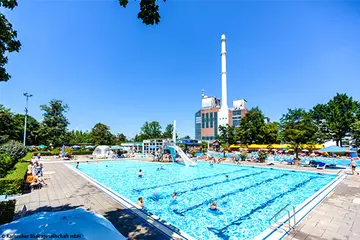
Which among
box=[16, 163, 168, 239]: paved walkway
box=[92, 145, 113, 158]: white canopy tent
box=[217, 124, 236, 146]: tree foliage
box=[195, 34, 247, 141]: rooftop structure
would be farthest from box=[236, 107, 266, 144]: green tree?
box=[16, 163, 168, 239]: paved walkway

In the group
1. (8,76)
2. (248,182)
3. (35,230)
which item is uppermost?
(8,76)

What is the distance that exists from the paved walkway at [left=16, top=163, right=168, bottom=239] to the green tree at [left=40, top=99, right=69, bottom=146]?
139ft

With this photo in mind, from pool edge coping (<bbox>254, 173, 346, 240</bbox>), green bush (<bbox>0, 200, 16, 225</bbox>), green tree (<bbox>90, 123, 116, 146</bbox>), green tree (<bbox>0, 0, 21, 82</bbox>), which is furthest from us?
green tree (<bbox>90, 123, 116, 146</bbox>)

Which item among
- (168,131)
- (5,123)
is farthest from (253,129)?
(5,123)

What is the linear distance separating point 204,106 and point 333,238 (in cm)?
9327

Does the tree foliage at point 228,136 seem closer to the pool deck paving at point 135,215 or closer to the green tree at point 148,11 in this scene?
the pool deck paving at point 135,215

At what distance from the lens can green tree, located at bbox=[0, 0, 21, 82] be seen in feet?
13.3

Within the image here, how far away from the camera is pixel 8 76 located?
484 cm

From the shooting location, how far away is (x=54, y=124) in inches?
1858

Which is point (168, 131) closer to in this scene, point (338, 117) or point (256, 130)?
point (256, 130)

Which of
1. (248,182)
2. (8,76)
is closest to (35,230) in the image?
(8,76)

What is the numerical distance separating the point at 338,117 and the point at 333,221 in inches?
1852

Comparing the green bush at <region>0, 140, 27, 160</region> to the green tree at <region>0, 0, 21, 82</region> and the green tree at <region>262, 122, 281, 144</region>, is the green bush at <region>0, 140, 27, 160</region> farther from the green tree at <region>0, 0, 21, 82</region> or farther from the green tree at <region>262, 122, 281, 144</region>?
the green tree at <region>262, 122, 281, 144</region>

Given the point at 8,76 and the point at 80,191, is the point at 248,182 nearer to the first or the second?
the point at 80,191
